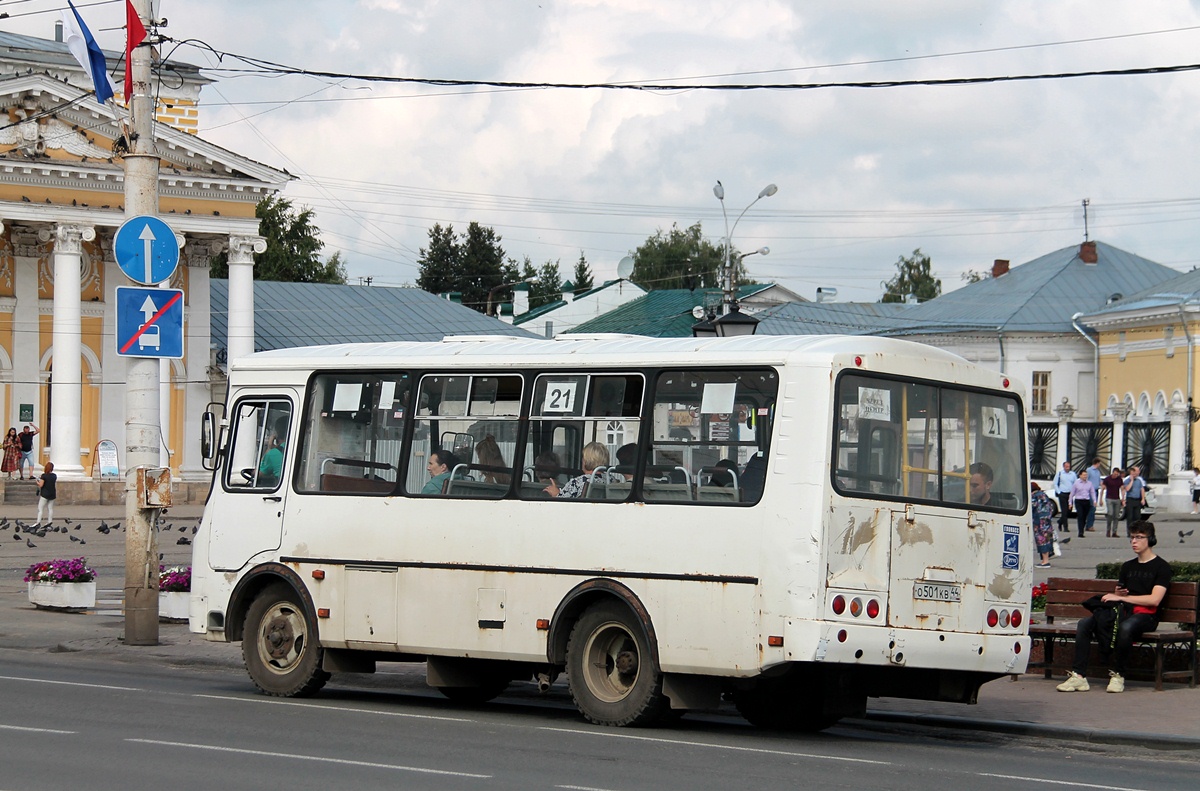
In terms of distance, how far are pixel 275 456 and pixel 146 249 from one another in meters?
3.98

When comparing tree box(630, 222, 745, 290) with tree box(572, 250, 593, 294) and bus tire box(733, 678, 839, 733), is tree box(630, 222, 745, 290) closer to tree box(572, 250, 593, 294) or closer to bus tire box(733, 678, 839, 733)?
tree box(572, 250, 593, 294)

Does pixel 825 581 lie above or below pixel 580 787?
above

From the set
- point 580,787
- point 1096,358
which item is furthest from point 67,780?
point 1096,358

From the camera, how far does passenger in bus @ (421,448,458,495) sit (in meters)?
12.5

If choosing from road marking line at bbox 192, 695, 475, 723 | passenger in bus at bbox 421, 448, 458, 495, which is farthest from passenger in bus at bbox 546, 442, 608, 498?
road marking line at bbox 192, 695, 475, 723

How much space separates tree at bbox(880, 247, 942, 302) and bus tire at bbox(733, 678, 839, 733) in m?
100

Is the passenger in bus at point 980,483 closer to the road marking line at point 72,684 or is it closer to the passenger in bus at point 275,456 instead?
the passenger in bus at point 275,456

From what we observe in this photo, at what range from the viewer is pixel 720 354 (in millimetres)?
11328

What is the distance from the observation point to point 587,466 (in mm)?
11781

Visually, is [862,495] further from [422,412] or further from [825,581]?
[422,412]

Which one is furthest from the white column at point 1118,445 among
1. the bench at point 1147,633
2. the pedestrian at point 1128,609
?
the pedestrian at point 1128,609

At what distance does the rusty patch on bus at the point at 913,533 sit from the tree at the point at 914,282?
331ft

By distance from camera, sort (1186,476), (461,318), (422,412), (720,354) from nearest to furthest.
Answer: (720,354), (422,412), (1186,476), (461,318)

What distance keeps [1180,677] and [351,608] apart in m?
6.43
